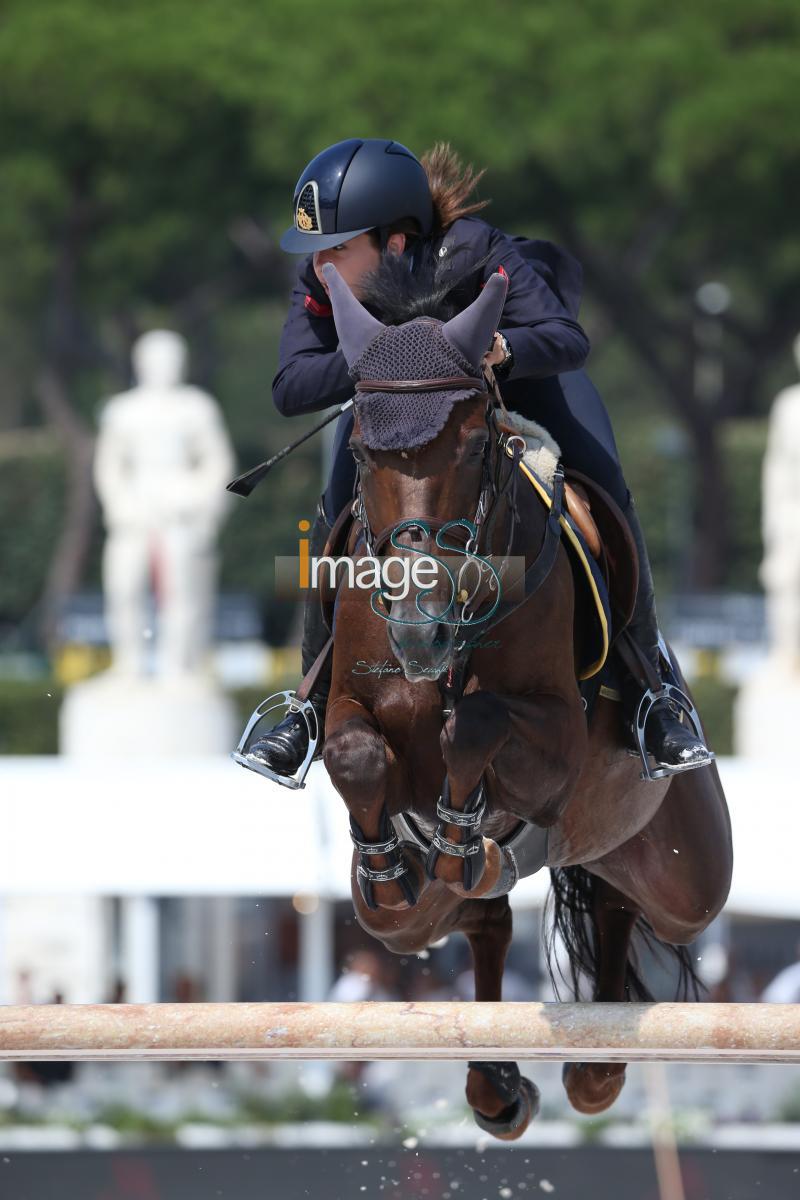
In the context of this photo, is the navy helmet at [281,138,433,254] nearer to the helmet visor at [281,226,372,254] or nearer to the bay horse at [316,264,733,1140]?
the helmet visor at [281,226,372,254]

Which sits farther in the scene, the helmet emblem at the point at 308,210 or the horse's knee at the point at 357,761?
the helmet emblem at the point at 308,210

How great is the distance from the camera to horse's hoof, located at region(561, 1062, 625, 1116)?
21.2 feet

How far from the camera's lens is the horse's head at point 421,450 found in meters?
4.64

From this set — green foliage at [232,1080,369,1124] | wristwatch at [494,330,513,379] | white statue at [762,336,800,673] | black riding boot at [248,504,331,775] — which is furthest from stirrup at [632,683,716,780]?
white statue at [762,336,800,673]

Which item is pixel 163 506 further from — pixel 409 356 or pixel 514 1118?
pixel 409 356

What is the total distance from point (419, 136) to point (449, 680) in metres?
25.3

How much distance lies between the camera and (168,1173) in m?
11.6

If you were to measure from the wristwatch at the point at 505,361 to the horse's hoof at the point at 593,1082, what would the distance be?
7.97 feet

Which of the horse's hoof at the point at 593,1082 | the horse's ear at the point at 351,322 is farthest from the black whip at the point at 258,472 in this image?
the horse's hoof at the point at 593,1082

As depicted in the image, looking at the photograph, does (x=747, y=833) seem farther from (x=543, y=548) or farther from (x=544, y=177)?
(x=544, y=177)

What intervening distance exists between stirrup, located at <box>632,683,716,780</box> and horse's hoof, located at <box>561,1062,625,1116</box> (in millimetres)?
1113

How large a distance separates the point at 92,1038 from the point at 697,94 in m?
27.2

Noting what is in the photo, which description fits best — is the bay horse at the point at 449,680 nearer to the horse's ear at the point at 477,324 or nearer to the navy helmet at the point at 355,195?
the horse's ear at the point at 477,324

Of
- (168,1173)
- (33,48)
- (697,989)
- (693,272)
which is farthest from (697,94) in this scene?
(697,989)
